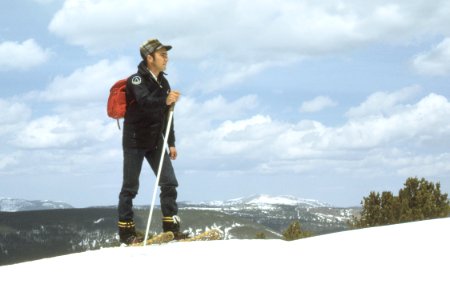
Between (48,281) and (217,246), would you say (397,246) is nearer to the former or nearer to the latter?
(217,246)

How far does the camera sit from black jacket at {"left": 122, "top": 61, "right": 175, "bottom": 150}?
9.99 metres

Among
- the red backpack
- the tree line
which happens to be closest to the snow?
the red backpack

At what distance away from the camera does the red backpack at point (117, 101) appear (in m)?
10.1

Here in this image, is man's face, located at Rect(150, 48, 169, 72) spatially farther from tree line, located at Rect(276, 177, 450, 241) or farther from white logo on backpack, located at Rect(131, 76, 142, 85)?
tree line, located at Rect(276, 177, 450, 241)

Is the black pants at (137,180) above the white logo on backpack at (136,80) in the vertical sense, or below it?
below

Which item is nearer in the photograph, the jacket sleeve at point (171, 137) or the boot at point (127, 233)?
the boot at point (127, 233)

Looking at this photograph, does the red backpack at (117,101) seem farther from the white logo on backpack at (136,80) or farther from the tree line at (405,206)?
the tree line at (405,206)

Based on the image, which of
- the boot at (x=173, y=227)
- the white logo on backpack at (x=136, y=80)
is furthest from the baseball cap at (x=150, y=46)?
the boot at (x=173, y=227)

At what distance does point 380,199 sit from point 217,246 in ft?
141

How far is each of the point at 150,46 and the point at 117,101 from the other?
108cm

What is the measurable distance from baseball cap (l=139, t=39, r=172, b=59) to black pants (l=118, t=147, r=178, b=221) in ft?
5.54

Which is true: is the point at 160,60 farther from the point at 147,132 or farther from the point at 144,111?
the point at 147,132

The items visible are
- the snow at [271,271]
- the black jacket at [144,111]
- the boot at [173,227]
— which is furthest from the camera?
the boot at [173,227]

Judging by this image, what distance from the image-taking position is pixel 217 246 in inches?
332
